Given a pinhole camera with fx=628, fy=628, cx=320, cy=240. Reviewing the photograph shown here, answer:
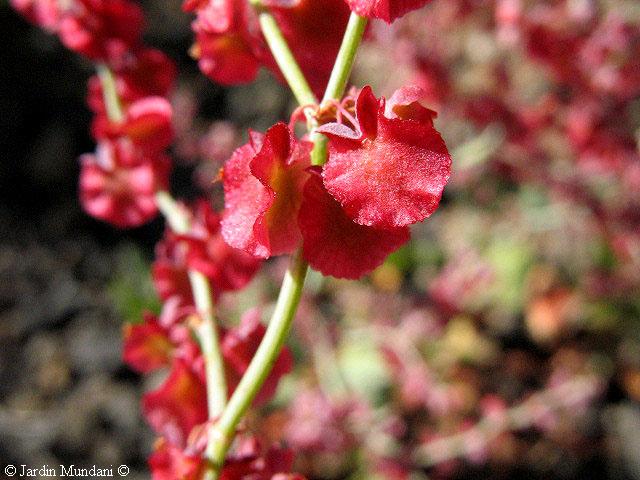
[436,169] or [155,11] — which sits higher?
[155,11]

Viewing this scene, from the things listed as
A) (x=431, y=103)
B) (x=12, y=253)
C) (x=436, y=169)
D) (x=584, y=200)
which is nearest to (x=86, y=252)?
(x=12, y=253)

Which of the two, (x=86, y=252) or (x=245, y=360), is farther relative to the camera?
(x=86, y=252)

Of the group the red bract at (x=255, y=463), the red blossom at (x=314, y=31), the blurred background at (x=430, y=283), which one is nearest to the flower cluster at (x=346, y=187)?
the red blossom at (x=314, y=31)

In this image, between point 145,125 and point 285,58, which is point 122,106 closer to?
point 145,125

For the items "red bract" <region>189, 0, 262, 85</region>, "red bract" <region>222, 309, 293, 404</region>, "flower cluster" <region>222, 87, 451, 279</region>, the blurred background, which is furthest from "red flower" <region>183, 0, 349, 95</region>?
the blurred background

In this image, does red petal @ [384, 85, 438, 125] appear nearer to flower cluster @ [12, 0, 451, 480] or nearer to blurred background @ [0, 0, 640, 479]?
flower cluster @ [12, 0, 451, 480]

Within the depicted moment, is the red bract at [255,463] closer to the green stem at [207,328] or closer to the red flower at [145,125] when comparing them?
the green stem at [207,328]

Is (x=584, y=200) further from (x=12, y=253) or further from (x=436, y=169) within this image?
(x=12, y=253)

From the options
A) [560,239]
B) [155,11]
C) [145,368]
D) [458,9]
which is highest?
[155,11]
